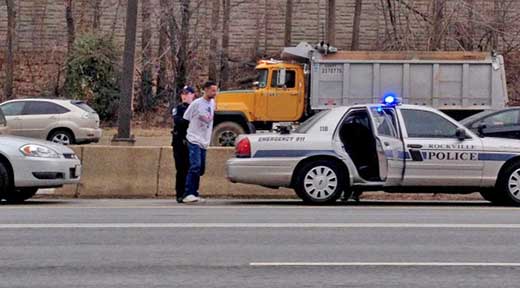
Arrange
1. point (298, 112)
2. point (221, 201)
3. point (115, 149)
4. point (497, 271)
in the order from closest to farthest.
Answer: point (497, 271), point (221, 201), point (115, 149), point (298, 112)

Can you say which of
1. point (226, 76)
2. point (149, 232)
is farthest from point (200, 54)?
point (149, 232)

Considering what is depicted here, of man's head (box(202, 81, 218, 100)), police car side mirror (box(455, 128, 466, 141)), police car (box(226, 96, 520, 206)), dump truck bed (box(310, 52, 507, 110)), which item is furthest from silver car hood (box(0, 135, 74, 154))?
dump truck bed (box(310, 52, 507, 110))

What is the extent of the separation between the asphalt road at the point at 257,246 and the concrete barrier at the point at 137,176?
242 centimetres

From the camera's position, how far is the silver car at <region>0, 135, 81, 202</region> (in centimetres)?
1412

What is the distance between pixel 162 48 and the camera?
35438mm

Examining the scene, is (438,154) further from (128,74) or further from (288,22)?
(288,22)

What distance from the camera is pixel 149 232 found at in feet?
35.6

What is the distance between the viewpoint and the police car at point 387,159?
556 inches

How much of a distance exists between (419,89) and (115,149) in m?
12.3

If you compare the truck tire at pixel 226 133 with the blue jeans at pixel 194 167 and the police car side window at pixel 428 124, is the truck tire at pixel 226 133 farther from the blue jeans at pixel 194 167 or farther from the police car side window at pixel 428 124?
the police car side window at pixel 428 124

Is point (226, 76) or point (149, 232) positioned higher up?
point (226, 76)

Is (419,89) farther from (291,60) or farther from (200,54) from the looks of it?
(200,54)

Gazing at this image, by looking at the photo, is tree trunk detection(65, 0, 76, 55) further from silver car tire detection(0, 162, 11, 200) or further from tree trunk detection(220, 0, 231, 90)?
silver car tire detection(0, 162, 11, 200)

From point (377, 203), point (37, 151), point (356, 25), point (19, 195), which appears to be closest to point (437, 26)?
point (356, 25)
